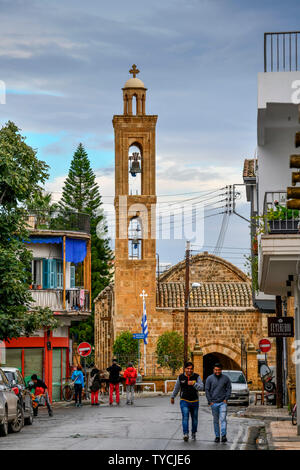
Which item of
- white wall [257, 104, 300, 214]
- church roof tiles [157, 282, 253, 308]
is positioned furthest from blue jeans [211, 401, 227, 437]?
church roof tiles [157, 282, 253, 308]

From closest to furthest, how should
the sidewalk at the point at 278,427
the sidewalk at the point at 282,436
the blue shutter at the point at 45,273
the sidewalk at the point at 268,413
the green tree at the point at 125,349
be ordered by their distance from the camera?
the sidewalk at the point at 282,436 < the sidewalk at the point at 278,427 < the sidewalk at the point at 268,413 < the blue shutter at the point at 45,273 < the green tree at the point at 125,349

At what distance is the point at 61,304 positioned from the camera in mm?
38812

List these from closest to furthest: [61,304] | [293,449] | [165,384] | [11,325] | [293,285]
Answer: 1. [293,449]
2. [293,285]
3. [11,325]
4. [61,304]
5. [165,384]

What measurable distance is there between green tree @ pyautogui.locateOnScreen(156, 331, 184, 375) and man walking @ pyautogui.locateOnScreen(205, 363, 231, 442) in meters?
34.0

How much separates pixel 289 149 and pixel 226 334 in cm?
3111

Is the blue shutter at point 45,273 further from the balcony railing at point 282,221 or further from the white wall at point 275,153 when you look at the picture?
the balcony railing at point 282,221

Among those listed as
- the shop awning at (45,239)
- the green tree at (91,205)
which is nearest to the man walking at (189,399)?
the shop awning at (45,239)

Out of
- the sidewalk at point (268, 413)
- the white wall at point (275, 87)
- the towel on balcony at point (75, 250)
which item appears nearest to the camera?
the white wall at point (275, 87)

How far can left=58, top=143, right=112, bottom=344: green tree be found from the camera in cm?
7075

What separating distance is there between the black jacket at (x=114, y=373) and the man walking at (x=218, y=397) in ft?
48.9

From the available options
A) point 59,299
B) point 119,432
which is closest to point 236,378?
point 59,299

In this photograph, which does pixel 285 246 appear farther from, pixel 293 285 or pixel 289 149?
pixel 289 149

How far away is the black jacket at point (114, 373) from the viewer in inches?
1316
